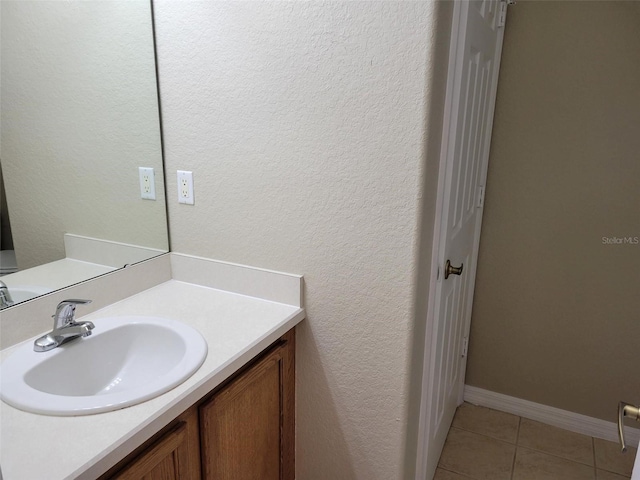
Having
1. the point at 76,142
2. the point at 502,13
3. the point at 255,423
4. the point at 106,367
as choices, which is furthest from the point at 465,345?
the point at 76,142

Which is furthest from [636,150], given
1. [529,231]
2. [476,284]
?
[476,284]

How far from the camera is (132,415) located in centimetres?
86

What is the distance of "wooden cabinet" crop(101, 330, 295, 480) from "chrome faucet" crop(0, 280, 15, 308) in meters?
0.54

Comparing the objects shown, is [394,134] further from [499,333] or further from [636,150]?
[499,333]

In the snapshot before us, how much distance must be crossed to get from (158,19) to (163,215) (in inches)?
25.4

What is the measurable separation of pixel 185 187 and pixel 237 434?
0.82 meters

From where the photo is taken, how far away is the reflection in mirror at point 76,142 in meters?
1.12

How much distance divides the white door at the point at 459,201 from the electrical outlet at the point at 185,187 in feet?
2.72

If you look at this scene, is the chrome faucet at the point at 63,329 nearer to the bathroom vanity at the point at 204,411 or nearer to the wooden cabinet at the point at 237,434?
the bathroom vanity at the point at 204,411

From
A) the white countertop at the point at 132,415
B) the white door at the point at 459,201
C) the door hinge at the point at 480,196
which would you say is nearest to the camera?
the white countertop at the point at 132,415

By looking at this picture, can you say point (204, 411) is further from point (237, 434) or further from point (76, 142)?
point (76, 142)

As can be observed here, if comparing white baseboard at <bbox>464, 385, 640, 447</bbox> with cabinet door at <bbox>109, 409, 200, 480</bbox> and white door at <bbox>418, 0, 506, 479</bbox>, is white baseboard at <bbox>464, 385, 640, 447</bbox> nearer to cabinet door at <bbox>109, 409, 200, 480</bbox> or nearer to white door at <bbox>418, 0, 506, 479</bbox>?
white door at <bbox>418, 0, 506, 479</bbox>

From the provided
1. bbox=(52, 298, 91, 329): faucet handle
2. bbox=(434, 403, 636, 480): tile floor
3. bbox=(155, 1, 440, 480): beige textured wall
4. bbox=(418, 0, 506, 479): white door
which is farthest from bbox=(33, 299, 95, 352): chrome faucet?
bbox=(434, 403, 636, 480): tile floor

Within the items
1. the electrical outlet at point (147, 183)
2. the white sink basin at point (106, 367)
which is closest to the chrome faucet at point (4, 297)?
the white sink basin at point (106, 367)
